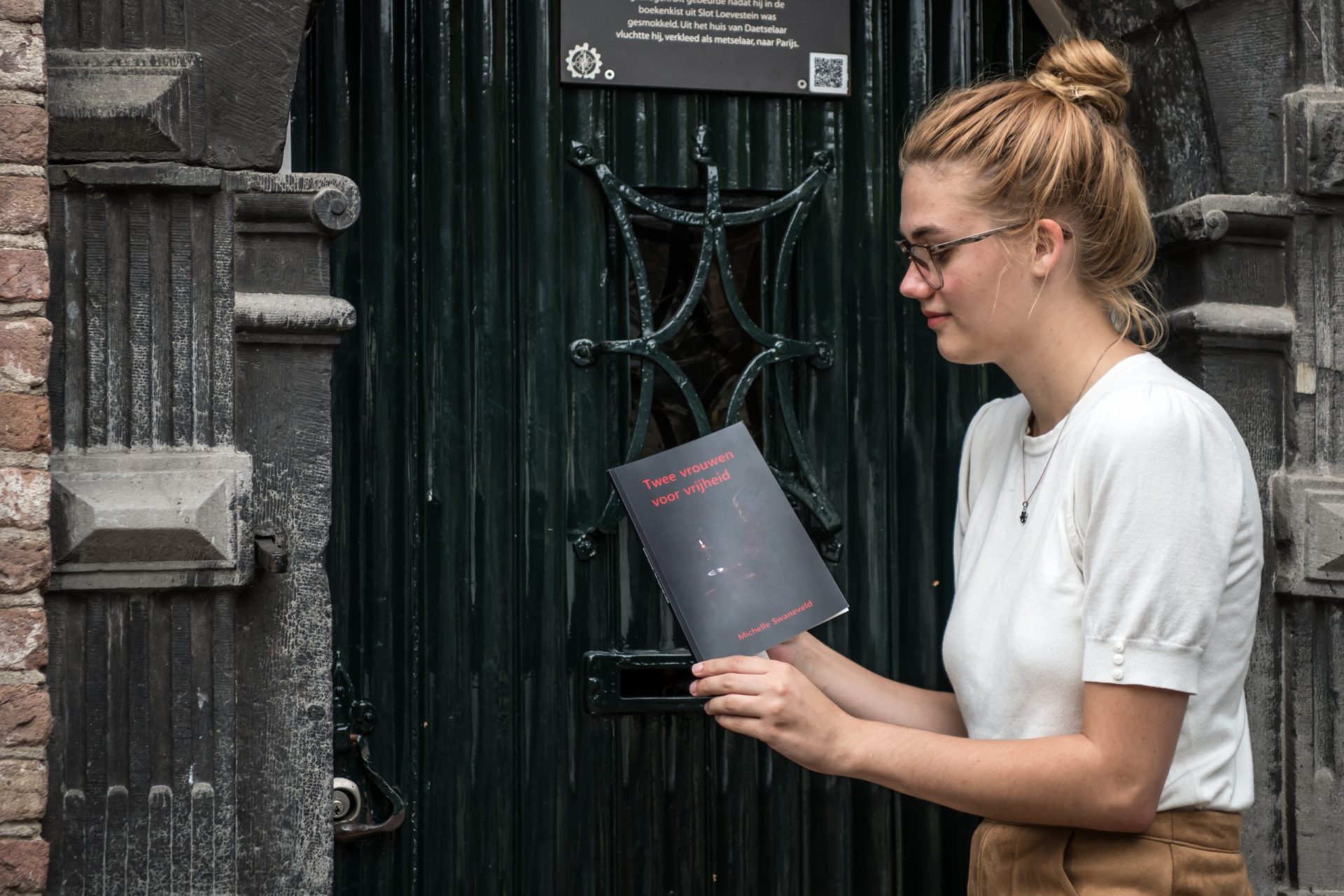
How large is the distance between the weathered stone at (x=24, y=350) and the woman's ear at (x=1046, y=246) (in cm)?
132

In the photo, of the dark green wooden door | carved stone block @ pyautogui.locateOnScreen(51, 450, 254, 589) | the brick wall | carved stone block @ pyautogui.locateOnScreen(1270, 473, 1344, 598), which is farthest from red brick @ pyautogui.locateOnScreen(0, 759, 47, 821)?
carved stone block @ pyautogui.locateOnScreen(1270, 473, 1344, 598)

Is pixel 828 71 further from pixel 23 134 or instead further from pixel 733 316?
pixel 23 134

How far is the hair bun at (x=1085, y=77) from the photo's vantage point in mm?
1718

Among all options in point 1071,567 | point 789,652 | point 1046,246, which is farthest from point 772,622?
point 1046,246

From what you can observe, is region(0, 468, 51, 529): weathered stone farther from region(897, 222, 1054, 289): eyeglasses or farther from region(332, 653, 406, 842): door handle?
region(897, 222, 1054, 289): eyeglasses

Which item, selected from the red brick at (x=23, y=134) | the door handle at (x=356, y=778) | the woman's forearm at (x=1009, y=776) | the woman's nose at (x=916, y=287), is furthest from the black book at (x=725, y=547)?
the red brick at (x=23, y=134)

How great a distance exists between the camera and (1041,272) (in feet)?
5.50

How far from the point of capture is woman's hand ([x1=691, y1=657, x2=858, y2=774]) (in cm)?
167

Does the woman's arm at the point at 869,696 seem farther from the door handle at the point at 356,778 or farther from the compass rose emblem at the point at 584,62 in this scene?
the compass rose emblem at the point at 584,62

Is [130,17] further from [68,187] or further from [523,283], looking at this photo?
[523,283]

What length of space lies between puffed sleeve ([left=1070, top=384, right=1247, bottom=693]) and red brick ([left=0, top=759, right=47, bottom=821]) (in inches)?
54.3

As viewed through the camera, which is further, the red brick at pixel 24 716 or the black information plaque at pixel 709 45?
the black information plaque at pixel 709 45

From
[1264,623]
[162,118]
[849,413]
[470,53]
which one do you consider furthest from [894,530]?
[162,118]

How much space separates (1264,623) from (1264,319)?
52 centimetres
